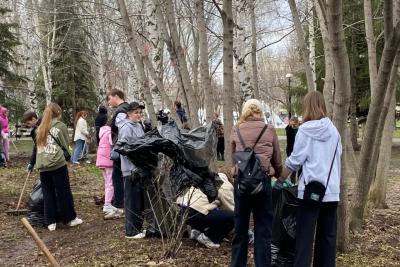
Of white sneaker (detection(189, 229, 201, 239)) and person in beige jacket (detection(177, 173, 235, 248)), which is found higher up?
person in beige jacket (detection(177, 173, 235, 248))

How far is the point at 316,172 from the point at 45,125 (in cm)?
371

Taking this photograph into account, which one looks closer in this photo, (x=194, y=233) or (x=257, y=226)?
(x=257, y=226)

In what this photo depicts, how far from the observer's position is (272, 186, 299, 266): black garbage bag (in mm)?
4625

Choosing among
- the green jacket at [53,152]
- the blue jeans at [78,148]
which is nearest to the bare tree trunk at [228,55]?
the green jacket at [53,152]

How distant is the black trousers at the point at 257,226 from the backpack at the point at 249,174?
0.45ft

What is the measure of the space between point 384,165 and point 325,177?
186 inches

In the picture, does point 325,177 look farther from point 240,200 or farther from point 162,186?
point 162,186

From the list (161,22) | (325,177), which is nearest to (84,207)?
(161,22)

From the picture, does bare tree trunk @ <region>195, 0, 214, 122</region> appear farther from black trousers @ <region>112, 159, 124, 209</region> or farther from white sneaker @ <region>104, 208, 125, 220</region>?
white sneaker @ <region>104, 208, 125, 220</region>

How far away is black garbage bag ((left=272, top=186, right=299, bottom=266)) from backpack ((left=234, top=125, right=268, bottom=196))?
49 centimetres

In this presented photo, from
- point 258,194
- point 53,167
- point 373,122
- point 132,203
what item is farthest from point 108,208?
point 373,122

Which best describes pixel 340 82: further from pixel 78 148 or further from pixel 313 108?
pixel 78 148

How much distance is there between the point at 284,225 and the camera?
4.66m

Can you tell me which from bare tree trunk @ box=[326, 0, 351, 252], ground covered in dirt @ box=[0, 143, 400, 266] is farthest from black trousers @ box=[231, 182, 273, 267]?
bare tree trunk @ box=[326, 0, 351, 252]
